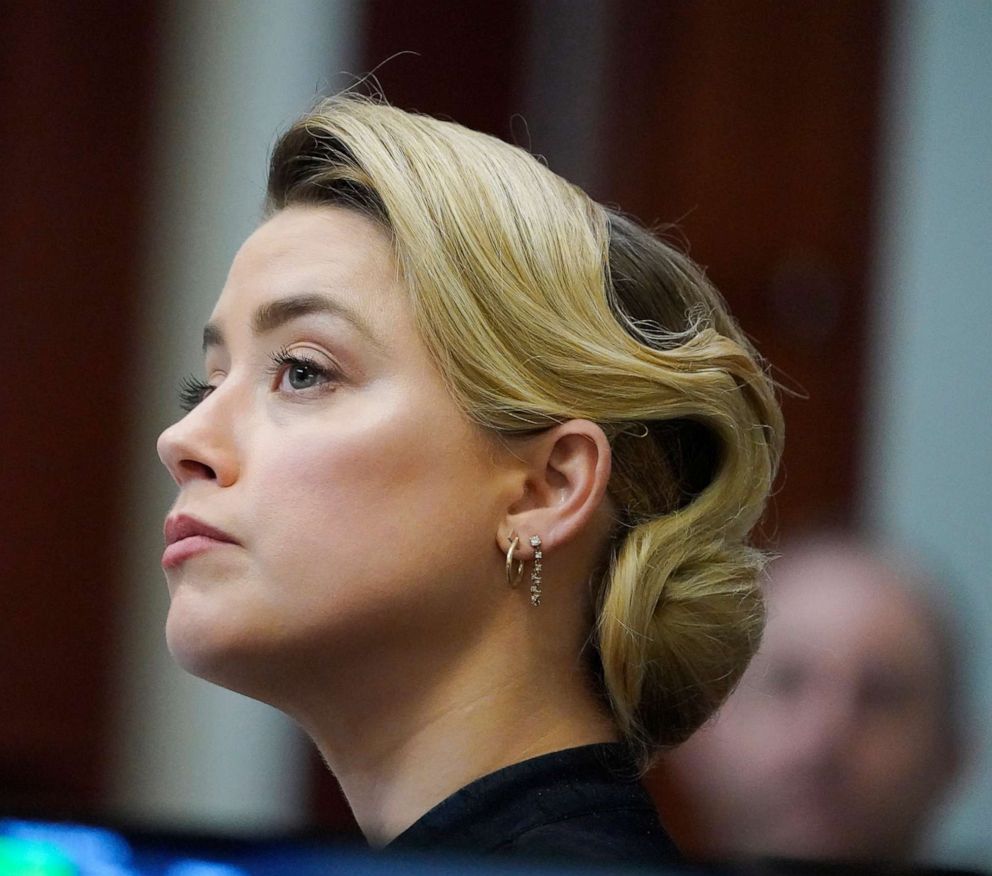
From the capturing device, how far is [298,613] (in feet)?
4.79

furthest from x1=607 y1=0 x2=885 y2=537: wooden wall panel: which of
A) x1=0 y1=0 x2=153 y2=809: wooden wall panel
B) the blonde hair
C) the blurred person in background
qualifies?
the blonde hair

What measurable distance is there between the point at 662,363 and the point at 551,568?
0.23 m

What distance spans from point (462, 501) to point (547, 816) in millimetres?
296

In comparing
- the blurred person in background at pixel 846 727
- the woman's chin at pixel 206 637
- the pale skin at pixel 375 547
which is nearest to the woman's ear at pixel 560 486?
the pale skin at pixel 375 547

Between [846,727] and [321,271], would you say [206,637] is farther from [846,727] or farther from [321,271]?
[846,727]

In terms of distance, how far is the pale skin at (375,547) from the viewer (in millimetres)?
1465

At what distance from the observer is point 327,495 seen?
4.80 ft

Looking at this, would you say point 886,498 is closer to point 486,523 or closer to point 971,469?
point 971,469

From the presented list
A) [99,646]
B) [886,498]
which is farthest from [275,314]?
[99,646]

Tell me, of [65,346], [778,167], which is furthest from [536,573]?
[65,346]

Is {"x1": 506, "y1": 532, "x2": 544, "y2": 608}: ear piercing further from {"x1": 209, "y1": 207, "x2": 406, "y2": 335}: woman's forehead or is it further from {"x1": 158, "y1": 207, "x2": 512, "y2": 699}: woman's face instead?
{"x1": 209, "y1": 207, "x2": 406, "y2": 335}: woman's forehead

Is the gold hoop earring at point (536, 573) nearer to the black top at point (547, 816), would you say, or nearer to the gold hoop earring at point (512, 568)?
the gold hoop earring at point (512, 568)

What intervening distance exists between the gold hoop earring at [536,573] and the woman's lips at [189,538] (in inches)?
11.1

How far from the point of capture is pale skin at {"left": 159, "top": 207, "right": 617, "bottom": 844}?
4.81 feet
